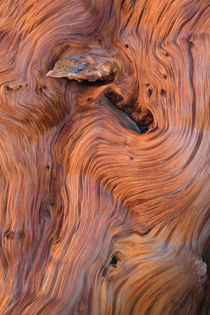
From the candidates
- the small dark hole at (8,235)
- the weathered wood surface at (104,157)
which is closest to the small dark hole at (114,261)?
the weathered wood surface at (104,157)

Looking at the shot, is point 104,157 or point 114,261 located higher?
point 104,157

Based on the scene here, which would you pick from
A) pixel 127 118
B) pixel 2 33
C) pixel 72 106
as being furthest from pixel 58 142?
pixel 2 33

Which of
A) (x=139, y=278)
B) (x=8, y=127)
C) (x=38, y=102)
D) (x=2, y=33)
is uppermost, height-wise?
(x=2, y=33)

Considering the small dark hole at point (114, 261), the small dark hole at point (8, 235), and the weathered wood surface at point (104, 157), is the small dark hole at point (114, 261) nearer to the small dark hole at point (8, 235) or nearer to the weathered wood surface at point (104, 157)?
the weathered wood surface at point (104, 157)

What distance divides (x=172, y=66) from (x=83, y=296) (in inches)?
38.9

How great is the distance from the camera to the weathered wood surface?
1190 millimetres

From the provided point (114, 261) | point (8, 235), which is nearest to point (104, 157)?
point (114, 261)

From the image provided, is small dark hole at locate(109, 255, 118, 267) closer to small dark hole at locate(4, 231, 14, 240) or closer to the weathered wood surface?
the weathered wood surface

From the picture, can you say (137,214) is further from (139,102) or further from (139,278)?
(139,102)

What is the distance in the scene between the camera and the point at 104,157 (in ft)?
4.06

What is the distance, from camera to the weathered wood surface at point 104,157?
1190mm

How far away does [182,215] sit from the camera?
1216 millimetres

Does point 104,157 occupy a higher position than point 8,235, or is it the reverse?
point 104,157

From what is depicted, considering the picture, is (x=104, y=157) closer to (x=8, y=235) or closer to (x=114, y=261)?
(x=114, y=261)
